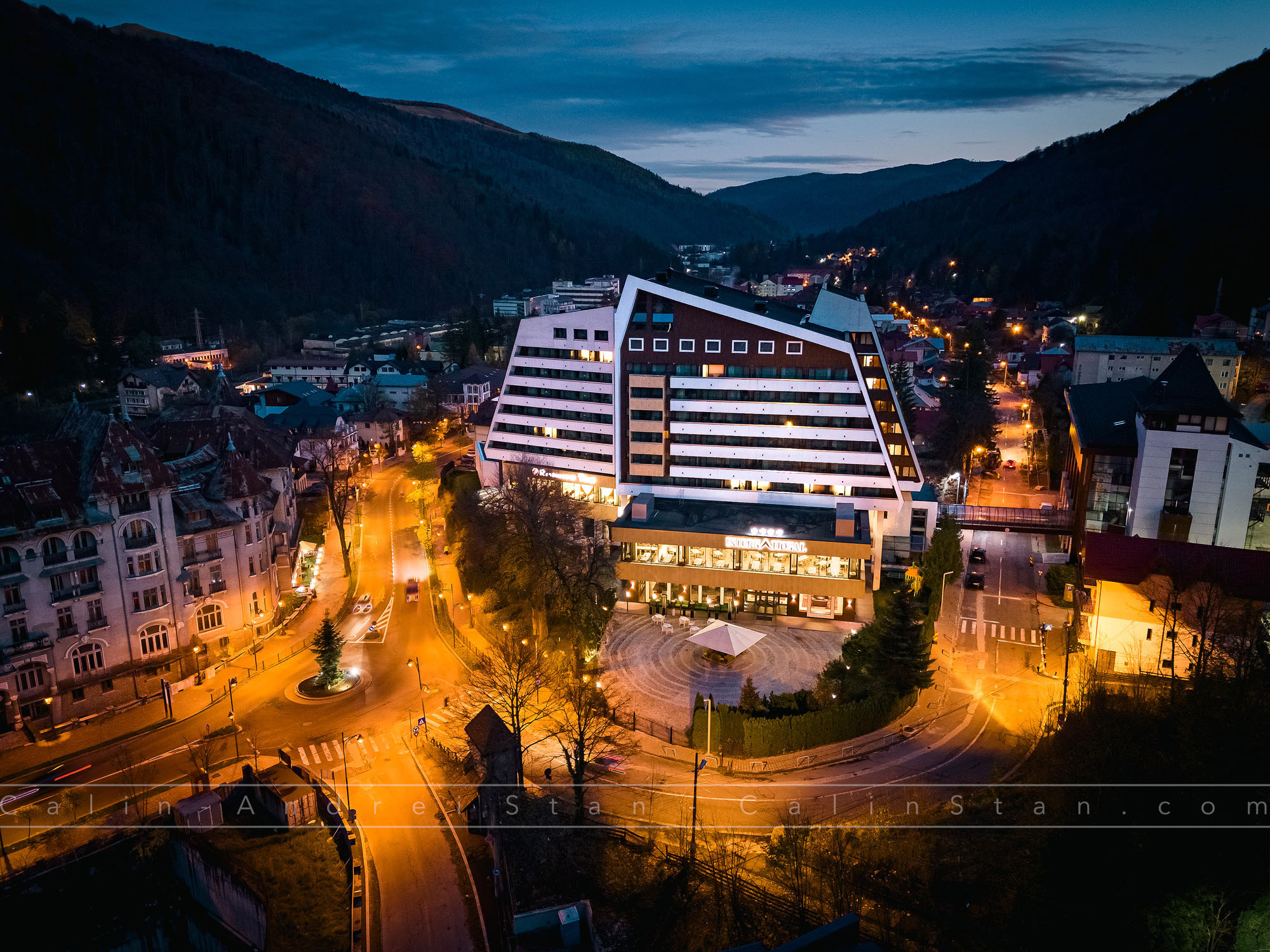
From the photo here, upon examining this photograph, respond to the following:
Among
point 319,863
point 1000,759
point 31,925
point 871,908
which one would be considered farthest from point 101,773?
point 1000,759

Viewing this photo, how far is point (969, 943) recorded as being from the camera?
77.5 ft

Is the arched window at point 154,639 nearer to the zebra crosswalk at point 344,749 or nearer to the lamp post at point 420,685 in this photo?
the zebra crosswalk at point 344,749

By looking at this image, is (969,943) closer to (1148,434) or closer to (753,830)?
(753,830)

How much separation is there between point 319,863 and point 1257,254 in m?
127

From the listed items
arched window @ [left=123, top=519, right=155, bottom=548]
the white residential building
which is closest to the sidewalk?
arched window @ [left=123, top=519, right=155, bottom=548]

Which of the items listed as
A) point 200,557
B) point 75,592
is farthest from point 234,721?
point 200,557

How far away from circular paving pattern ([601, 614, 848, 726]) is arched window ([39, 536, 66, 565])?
2887cm

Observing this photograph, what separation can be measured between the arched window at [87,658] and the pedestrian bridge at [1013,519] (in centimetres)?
5472

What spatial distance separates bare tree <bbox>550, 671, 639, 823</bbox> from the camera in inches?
1262

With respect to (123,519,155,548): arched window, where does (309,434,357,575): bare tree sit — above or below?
below

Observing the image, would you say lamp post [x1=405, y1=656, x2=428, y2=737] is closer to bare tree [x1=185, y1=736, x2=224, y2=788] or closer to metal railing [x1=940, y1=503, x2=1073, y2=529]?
bare tree [x1=185, y1=736, x2=224, y2=788]

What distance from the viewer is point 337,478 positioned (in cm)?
7244

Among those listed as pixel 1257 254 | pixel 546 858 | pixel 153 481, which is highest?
pixel 1257 254

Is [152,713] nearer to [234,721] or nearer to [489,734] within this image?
[234,721]
